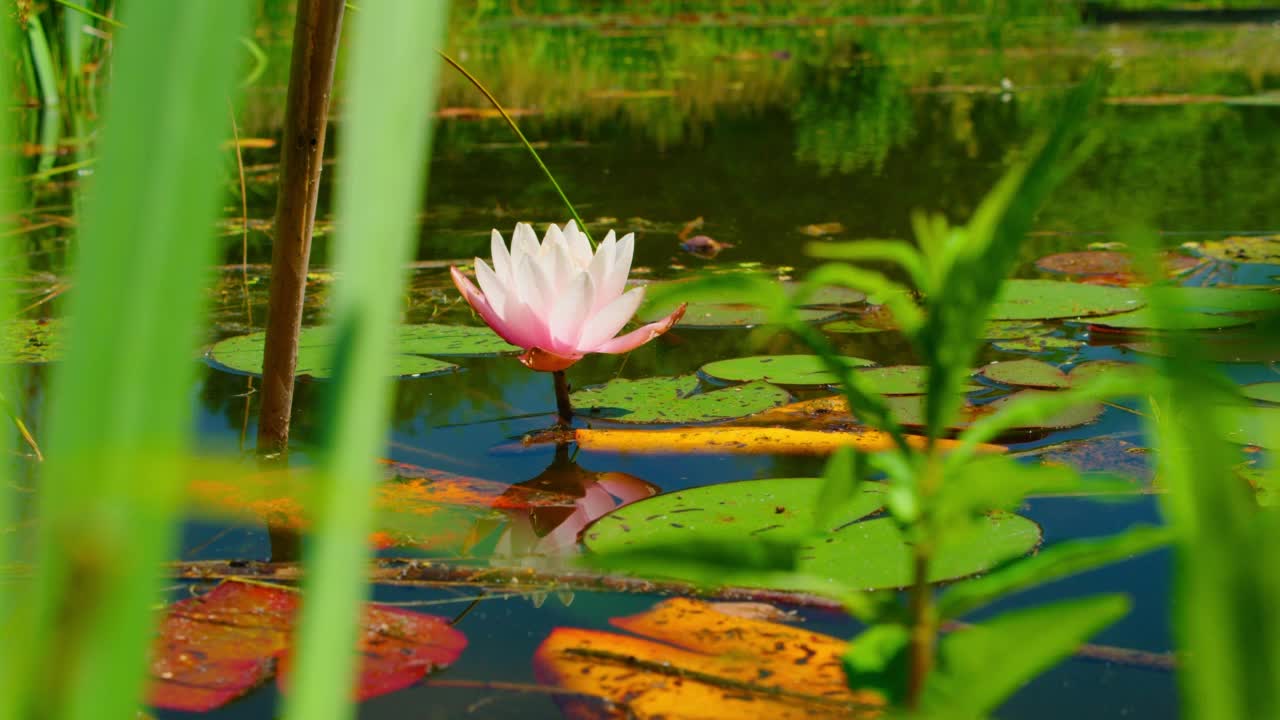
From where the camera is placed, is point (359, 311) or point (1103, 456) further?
point (1103, 456)

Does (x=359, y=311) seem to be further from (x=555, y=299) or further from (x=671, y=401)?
(x=671, y=401)

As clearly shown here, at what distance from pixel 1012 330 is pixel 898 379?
0.38m

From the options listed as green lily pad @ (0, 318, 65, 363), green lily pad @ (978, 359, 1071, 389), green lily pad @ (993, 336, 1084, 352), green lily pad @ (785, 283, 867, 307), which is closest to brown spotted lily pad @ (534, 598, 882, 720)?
green lily pad @ (978, 359, 1071, 389)

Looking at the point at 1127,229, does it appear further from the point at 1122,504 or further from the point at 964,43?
the point at 964,43

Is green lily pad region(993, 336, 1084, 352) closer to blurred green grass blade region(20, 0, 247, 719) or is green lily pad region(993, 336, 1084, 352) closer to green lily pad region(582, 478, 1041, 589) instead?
green lily pad region(582, 478, 1041, 589)

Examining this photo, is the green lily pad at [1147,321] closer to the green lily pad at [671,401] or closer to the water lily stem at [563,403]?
the green lily pad at [671,401]

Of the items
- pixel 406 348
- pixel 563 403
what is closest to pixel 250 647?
pixel 563 403

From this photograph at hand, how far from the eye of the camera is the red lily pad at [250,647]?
0.78 metres

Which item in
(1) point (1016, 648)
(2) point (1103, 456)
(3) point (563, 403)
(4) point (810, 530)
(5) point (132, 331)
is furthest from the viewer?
(3) point (563, 403)

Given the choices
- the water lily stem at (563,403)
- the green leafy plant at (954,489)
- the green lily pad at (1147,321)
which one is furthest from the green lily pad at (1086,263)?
the green leafy plant at (954,489)

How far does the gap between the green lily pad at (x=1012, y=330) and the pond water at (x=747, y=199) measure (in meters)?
0.04

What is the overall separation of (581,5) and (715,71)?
5532mm

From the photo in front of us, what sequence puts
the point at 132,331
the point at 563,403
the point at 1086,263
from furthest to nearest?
1. the point at 1086,263
2. the point at 563,403
3. the point at 132,331

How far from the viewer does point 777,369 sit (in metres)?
1.67
